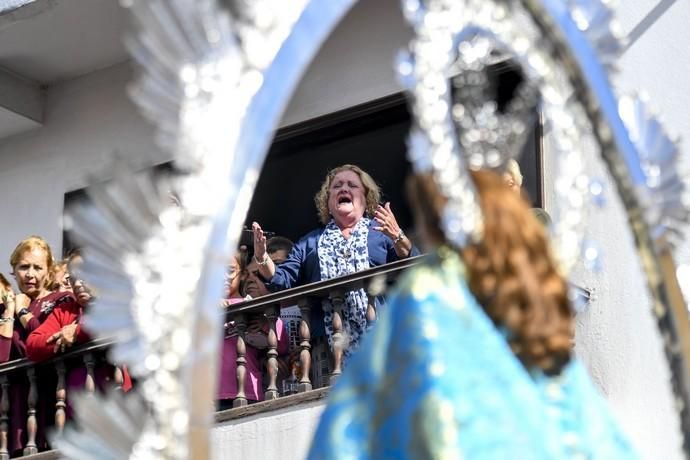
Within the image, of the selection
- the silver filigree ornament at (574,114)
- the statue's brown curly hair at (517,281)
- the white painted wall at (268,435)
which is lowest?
the statue's brown curly hair at (517,281)

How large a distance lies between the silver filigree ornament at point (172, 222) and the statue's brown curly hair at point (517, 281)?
0.54 m

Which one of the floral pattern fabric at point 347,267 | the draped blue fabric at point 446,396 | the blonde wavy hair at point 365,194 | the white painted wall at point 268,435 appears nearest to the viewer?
the draped blue fabric at point 446,396

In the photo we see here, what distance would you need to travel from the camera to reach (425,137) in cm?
459

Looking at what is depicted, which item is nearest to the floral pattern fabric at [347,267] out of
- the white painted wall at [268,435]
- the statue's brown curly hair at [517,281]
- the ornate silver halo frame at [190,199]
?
the white painted wall at [268,435]

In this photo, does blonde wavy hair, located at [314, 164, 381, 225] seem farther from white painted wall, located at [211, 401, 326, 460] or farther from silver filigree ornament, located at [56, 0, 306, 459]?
silver filigree ornament, located at [56, 0, 306, 459]

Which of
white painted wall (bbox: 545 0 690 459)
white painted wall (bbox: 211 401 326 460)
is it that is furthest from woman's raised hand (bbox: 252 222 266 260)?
white painted wall (bbox: 545 0 690 459)

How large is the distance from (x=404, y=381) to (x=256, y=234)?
561 cm

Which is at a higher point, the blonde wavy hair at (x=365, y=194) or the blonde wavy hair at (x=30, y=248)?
the blonde wavy hair at (x=30, y=248)

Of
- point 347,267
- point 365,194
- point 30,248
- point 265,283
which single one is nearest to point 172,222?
point 365,194

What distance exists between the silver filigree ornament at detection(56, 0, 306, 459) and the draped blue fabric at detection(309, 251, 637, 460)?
44 cm

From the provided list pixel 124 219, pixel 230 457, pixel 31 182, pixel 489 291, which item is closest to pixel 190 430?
pixel 124 219

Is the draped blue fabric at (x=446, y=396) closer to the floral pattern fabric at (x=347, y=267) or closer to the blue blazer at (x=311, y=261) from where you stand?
the blue blazer at (x=311, y=261)

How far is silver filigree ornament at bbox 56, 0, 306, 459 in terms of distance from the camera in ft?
13.8

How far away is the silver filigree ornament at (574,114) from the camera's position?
15.5 ft
